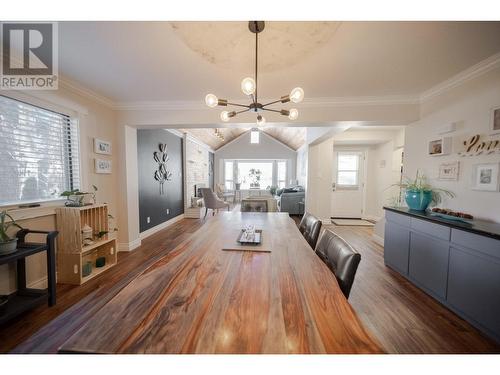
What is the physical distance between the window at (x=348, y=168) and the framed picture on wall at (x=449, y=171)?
3178 millimetres

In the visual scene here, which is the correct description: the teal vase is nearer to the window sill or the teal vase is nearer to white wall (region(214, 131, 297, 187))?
the window sill

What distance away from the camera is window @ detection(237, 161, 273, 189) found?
8844 millimetres

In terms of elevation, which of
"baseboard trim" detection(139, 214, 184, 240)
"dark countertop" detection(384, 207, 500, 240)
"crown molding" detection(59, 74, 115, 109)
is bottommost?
"baseboard trim" detection(139, 214, 184, 240)

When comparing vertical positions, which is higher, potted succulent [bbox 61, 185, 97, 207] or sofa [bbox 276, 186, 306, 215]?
potted succulent [bbox 61, 185, 97, 207]

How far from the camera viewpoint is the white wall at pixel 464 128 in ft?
6.04

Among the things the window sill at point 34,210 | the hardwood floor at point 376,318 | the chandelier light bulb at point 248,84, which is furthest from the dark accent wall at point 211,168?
the chandelier light bulb at point 248,84

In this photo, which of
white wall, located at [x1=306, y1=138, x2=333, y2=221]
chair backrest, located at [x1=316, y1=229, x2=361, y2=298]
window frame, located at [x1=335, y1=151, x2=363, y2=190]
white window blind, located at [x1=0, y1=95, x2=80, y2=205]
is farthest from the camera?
window frame, located at [x1=335, y1=151, x2=363, y2=190]

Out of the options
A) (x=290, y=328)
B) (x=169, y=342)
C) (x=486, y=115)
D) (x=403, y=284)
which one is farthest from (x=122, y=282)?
(x=486, y=115)

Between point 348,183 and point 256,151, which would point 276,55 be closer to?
point 348,183

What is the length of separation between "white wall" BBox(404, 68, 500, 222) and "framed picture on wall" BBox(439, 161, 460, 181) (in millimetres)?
40

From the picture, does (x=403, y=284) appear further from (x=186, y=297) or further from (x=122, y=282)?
(x=122, y=282)

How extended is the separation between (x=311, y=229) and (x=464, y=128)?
6.84ft

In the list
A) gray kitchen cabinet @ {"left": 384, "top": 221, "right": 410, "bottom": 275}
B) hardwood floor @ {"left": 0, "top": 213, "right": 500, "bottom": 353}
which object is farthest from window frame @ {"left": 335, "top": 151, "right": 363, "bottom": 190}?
hardwood floor @ {"left": 0, "top": 213, "right": 500, "bottom": 353}

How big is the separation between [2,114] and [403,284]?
4457 mm
